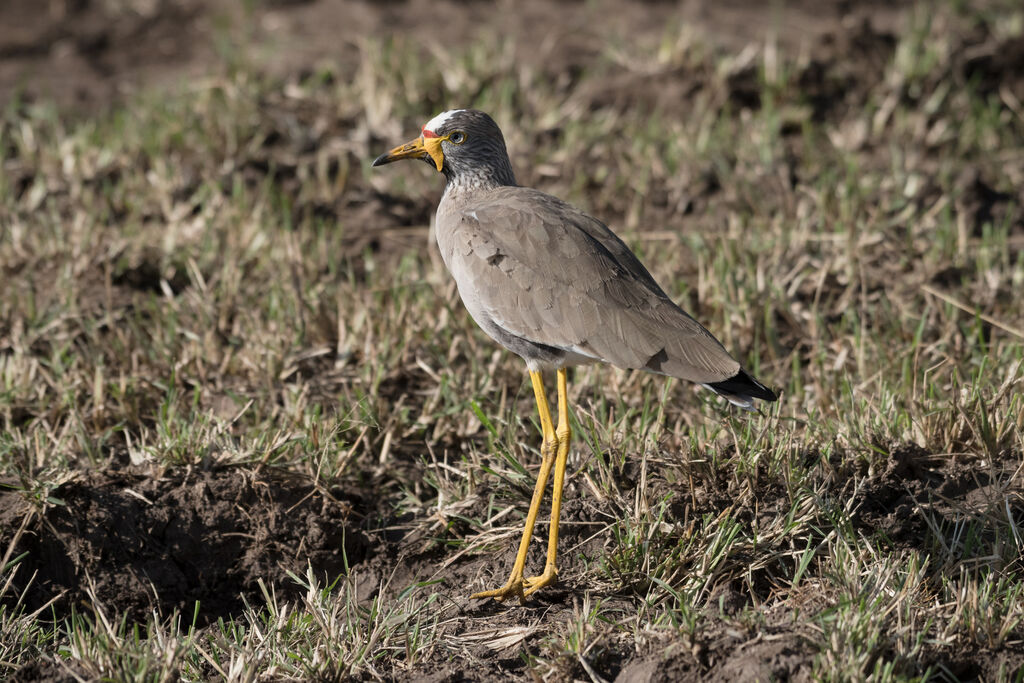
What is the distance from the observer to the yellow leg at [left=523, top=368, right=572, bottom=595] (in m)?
3.64

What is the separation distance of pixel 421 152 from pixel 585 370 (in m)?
1.16

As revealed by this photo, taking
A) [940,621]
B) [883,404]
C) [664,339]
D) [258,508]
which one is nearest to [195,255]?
[258,508]

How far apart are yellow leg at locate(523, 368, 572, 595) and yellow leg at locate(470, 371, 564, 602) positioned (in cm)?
2

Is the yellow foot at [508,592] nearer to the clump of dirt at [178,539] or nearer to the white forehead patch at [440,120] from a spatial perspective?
the clump of dirt at [178,539]

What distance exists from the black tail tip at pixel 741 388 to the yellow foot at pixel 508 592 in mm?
890

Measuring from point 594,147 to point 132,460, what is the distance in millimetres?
3329

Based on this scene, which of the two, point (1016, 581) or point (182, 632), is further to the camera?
point (182, 632)

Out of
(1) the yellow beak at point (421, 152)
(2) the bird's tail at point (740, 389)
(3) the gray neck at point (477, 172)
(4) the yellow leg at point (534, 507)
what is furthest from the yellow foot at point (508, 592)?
(1) the yellow beak at point (421, 152)

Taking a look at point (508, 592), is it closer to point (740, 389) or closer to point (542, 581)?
point (542, 581)

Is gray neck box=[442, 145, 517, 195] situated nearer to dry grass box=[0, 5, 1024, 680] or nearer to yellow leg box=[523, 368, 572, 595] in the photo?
dry grass box=[0, 5, 1024, 680]

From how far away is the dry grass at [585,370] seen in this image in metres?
3.38

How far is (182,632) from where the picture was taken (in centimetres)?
381

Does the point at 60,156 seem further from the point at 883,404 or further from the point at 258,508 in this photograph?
the point at 883,404

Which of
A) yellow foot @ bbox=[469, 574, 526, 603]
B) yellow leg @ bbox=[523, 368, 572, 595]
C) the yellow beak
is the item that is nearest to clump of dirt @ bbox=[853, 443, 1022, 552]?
yellow leg @ bbox=[523, 368, 572, 595]
